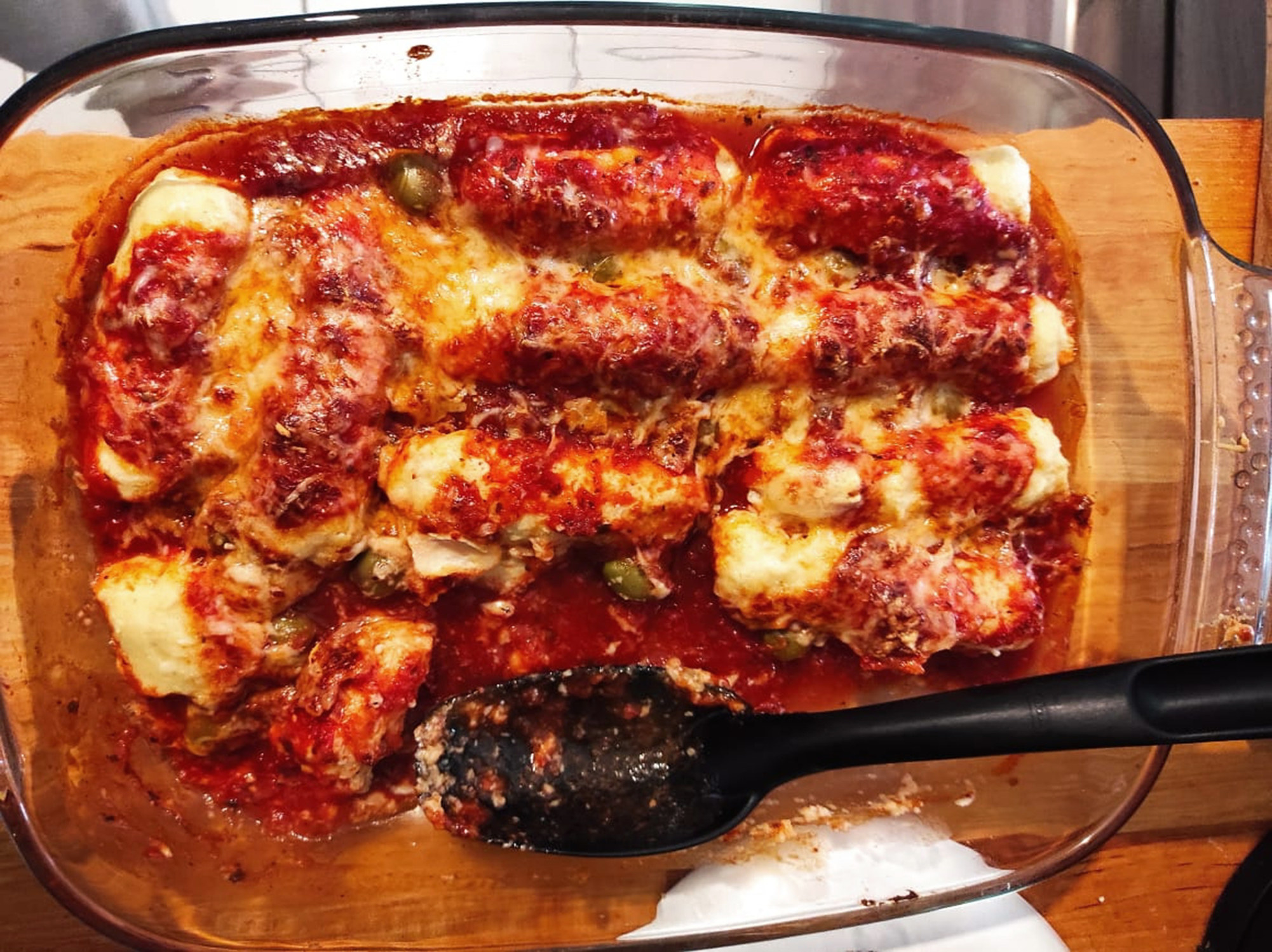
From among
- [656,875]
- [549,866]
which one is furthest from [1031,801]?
[549,866]

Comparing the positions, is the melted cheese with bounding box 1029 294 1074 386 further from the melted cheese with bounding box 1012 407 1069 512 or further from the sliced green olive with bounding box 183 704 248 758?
the sliced green olive with bounding box 183 704 248 758

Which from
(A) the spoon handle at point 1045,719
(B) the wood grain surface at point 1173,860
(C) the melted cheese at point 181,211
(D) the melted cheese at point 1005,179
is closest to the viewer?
(A) the spoon handle at point 1045,719

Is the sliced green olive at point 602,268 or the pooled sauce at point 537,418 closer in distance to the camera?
the pooled sauce at point 537,418

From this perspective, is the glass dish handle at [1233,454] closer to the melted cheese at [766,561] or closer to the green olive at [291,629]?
the melted cheese at [766,561]

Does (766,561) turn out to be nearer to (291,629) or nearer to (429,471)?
(429,471)

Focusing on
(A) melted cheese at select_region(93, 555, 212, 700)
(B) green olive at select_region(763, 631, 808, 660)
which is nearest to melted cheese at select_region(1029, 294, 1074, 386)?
(B) green olive at select_region(763, 631, 808, 660)

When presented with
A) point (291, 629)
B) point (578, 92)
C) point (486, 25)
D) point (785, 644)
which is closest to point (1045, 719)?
point (785, 644)

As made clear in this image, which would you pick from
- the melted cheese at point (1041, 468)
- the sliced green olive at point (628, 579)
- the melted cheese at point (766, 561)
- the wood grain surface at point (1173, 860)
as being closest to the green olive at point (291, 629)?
the sliced green olive at point (628, 579)
